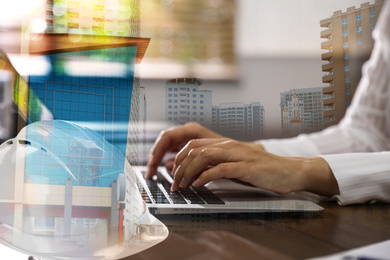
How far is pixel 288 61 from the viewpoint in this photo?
18.9 inches

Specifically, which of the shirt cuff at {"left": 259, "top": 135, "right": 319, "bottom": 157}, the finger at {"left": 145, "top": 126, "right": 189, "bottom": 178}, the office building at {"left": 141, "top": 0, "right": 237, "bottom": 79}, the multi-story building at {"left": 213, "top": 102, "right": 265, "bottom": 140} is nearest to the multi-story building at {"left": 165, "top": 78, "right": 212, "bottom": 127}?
the multi-story building at {"left": 213, "top": 102, "right": 265, "bottom": 140}

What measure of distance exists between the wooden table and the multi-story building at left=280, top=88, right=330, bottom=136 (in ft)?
0.34

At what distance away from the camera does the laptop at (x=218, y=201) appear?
38cm

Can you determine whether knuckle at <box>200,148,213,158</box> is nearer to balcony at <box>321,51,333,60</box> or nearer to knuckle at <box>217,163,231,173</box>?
knuckle at <box>217,163,231,173</box>

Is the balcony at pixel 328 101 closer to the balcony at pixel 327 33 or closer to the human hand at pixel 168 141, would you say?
the balcony at pixel 327 33

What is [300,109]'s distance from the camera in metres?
0.42

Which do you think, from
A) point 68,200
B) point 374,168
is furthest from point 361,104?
point 68,200

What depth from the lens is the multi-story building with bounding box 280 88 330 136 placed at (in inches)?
16.5

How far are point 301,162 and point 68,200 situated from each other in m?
0.33

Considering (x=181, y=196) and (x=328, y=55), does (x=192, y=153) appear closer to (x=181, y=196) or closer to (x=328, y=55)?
(x=181, y=196)

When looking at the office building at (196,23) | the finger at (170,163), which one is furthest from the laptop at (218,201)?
the office building at (196,23)

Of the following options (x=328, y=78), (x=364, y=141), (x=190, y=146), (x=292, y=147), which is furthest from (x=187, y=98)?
(x=364, y=141)

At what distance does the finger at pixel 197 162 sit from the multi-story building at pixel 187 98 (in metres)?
0.05

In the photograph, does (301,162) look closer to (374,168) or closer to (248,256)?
(374,168)
